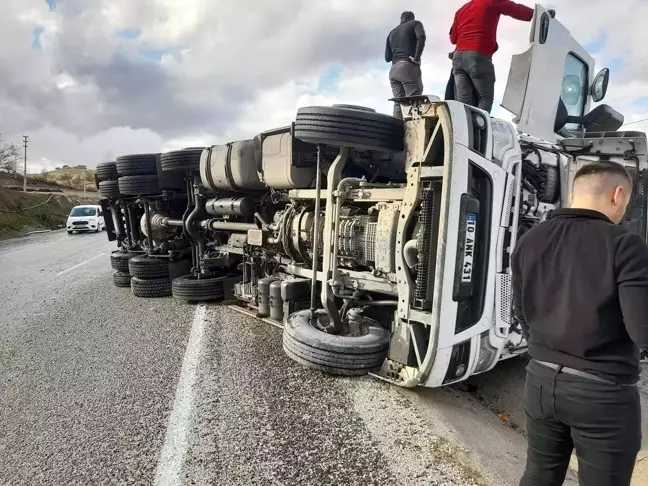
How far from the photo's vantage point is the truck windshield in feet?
81.9

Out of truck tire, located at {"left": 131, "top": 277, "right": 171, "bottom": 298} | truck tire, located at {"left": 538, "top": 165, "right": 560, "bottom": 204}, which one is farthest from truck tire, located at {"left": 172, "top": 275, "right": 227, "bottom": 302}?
truck tire, located at {"left": 538, "top": 165, "right": 560, "bottom": 204}

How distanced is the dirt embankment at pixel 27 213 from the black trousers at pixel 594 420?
26.7m

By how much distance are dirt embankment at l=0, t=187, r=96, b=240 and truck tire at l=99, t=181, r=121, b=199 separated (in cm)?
1792

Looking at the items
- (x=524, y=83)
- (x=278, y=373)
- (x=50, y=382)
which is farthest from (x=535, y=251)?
(x=50, y=382)

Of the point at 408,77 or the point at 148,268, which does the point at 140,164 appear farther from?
the point at 408,77

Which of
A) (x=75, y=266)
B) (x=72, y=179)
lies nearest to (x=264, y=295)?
(x=75, y=266)

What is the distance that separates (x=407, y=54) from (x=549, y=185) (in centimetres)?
264

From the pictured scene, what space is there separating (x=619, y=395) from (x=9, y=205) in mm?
34366

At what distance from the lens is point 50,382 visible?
3.84 meters

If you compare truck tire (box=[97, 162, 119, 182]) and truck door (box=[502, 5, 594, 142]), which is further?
truck tire (box=[97, 162, 119, 182])

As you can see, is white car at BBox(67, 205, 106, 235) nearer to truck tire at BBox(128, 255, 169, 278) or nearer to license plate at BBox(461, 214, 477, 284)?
truck tire at BBox(128, 255, 169, 278)

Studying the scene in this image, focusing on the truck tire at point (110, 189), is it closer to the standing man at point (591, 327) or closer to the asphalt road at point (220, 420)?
the asphalt road at point (220, 420)

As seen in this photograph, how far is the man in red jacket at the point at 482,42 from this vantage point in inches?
171

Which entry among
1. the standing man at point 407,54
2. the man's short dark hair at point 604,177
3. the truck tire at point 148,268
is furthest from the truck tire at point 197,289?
the man's short dark hair at point 604,177
